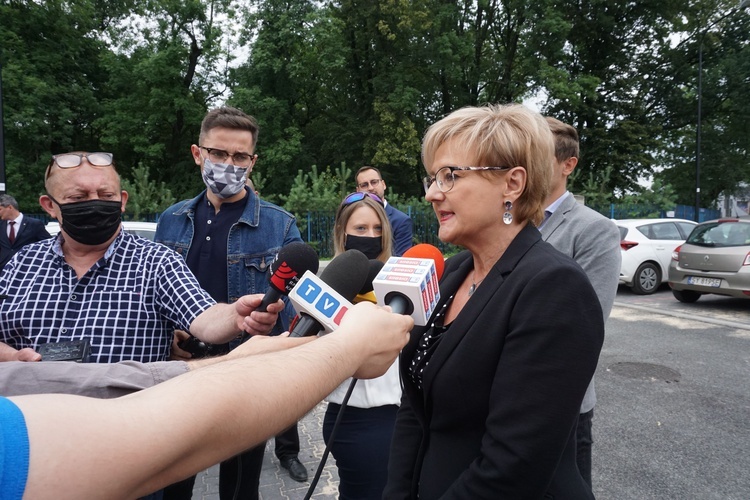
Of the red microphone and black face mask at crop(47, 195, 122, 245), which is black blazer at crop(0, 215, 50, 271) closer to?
black face mask at crop(47, 195, 122, 245)

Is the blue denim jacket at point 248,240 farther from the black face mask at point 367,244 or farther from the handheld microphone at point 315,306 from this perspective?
the handheld microphone at point 315,306

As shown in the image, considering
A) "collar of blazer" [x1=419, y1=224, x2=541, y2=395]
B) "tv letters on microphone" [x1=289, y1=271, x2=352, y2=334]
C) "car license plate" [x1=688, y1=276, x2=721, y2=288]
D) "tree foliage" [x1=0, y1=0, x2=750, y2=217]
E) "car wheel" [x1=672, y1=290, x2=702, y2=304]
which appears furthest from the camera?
"tree foliage" [x1=0, y1=0, x2=750, y2=217]

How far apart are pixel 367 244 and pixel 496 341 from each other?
1.88 m

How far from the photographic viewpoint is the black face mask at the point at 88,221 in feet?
7.09

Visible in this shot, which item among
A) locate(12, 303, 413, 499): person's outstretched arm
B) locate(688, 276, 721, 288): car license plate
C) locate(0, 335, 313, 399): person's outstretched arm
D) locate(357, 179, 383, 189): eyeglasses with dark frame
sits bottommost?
locate(688, 276, 721, 288): car license plate

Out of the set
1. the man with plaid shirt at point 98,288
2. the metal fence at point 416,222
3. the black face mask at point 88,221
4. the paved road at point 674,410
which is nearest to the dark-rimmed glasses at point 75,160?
the man with plaid shirt at point 98,288

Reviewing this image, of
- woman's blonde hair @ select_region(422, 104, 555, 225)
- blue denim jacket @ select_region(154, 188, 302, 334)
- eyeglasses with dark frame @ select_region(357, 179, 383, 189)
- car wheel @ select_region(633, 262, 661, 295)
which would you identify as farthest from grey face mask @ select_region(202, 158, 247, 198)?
car wheel @ select_region(633, 262, 661, 295)

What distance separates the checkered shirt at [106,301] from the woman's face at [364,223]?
1.24 m

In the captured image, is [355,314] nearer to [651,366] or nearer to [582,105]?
[651,366]

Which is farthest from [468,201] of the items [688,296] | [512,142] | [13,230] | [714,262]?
[688,296]

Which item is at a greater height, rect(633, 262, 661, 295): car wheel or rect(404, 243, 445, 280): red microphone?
rect(404, 243, 445, 280): red microphone

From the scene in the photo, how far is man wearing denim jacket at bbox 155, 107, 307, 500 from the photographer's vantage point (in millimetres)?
3020

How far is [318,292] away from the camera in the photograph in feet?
4.83

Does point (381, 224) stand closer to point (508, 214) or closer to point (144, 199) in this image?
point (508, 214)
